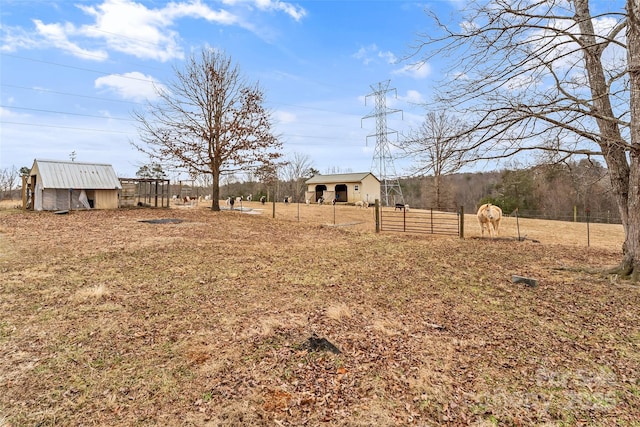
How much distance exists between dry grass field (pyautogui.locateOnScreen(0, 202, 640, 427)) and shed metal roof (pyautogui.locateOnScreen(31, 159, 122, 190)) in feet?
37.4

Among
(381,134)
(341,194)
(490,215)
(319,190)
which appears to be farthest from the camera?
(319,190)

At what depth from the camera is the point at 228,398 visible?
284 cm

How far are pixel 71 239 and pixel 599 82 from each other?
1420 cm

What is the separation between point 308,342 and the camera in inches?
152

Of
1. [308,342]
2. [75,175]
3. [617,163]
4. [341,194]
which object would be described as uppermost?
[75,175]

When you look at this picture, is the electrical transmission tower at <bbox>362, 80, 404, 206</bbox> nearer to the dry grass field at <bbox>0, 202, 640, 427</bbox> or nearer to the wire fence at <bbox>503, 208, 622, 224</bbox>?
the wire fence at <bbox>503, 208, 622, 224</bbox>

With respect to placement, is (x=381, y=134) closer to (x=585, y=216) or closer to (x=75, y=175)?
(x=585, y=216)

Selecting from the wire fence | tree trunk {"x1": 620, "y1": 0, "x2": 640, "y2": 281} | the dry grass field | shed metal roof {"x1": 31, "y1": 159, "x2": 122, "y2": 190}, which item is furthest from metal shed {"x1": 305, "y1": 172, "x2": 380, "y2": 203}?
tree trunk {"x1": 620, "y1": 0, "x2": 640, "y2": 281}

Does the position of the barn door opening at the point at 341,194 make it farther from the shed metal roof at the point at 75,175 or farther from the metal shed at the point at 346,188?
the shed metal roof at the point at 75,175

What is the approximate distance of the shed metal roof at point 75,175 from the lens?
16.6 meters

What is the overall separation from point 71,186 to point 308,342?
19331 millimetres

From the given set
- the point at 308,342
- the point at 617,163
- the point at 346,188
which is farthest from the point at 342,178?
the point at 308,342

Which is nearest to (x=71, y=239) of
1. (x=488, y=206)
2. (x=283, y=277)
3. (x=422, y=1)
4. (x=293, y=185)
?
(x=283, y=277)

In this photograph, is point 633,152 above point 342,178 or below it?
below
